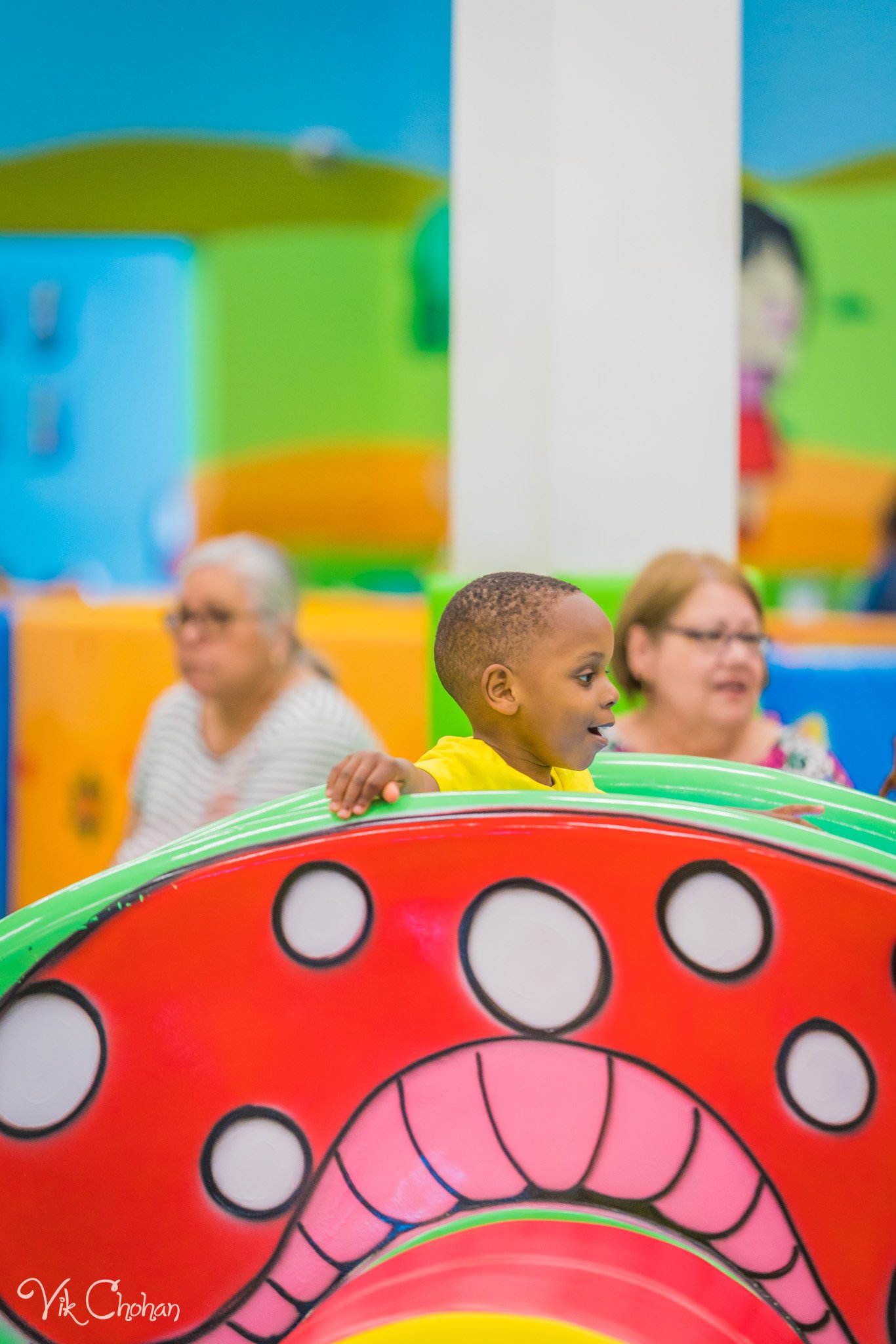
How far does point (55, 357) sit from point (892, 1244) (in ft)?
16.0

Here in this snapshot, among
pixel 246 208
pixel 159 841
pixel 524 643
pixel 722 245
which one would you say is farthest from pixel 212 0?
pixel 524 643

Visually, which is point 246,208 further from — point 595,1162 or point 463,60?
point 595,1162

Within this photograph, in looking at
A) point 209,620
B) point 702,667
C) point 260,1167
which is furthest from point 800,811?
point 209,620

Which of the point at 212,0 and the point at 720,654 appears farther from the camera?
the point at 212,0

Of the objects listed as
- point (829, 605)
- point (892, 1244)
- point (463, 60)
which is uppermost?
point (463, 60)

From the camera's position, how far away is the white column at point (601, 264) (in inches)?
84.5

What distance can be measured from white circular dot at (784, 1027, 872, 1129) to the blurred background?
3450 millimetres

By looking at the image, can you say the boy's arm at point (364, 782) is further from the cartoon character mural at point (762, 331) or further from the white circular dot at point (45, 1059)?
the cartoon character mural at point (762, 331)

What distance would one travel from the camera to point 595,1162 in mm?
851

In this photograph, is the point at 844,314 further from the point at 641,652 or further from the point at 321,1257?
the point at 321,1257

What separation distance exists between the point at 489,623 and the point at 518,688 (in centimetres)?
6

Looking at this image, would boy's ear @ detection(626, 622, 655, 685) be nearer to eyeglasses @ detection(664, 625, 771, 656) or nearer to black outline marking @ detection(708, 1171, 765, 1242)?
eyeglasses @ detection(664, 625, 771, 656)

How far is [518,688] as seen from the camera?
98 centimetres
